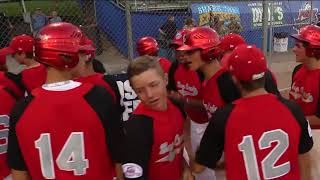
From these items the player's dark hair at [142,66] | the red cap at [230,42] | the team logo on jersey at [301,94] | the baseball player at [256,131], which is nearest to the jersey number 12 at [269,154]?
the baseball player at [256,131]

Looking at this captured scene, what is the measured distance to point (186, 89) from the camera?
15.9 feet

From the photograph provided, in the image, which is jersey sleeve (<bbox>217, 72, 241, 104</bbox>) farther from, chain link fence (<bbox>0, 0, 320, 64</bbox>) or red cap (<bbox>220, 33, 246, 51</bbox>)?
chain link fence (<bbox>0, 0, 320, 64</bbox>)

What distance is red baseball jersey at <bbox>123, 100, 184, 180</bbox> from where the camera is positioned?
2.45 m

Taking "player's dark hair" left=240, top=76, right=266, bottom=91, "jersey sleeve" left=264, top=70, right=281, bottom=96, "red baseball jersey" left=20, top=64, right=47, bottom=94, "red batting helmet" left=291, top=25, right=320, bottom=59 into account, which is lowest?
"red baseball jersey" left=20, top=64, right=47, bottom=94

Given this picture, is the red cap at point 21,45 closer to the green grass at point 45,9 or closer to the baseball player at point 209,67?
the baseball player at point 209,67

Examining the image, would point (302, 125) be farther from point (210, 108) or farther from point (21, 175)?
point (21, 175)

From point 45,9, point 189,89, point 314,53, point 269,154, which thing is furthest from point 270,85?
point 45,9

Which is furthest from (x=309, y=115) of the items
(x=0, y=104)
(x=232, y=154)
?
(x=0, y=104)

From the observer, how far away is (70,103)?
2.26m

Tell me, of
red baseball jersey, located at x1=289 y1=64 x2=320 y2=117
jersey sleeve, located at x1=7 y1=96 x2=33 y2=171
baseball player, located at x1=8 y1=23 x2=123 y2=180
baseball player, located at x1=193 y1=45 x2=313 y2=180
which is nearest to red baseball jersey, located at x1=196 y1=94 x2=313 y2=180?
baseball player, located at x1=193 y1=45 x2=313 y2=180

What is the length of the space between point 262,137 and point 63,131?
1208 mm

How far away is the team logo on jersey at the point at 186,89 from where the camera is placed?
4725 millimetres

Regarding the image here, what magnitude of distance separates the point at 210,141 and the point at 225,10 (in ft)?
38.6

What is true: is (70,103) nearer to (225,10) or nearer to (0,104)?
(0,104)
